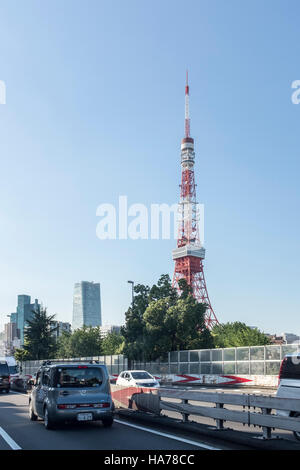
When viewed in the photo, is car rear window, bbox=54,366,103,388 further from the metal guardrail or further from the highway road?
the metal guardrail

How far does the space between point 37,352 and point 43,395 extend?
71604 mm

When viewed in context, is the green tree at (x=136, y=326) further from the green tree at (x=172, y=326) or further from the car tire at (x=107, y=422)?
the car tire at (x=107, y=422)

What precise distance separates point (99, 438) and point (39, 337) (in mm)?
75315

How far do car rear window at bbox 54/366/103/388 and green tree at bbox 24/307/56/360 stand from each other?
7154 centimetres

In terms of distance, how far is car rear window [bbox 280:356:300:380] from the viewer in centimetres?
1247

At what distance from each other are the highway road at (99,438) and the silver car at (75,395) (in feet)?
1.14

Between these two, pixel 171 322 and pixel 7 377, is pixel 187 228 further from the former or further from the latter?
pixel 7 377

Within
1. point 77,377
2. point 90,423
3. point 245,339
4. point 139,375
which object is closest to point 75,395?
point 77,377

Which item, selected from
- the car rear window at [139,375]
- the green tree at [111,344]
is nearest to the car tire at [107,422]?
the car rear window at [139,375]

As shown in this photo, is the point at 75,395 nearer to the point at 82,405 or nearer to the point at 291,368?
the point at 82,405

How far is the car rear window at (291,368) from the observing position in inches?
491

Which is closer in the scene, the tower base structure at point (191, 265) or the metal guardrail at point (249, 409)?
the metal guardrail at point (249, 409)

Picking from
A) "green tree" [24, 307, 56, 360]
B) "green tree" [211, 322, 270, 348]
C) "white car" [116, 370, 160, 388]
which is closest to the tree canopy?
"green tree" [24, 307, 56, 360]
